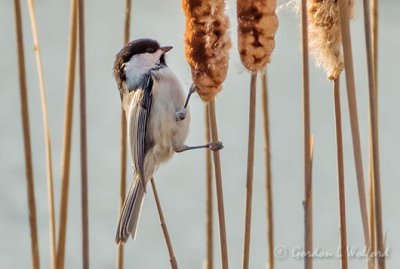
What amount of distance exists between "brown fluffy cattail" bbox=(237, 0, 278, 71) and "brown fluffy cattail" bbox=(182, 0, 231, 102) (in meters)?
0.04

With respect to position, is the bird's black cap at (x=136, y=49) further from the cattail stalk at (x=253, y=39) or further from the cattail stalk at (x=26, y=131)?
the cattail stalk at (x=253, y=39)

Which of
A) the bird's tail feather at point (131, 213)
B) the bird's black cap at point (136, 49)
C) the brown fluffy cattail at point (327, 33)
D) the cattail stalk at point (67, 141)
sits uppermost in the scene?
the bird's black cap at point (136, 49)

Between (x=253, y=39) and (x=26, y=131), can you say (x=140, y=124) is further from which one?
(x=253, y=39)

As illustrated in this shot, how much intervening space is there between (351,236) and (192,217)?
2.29 feet

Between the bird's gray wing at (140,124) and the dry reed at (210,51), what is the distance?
620 mm

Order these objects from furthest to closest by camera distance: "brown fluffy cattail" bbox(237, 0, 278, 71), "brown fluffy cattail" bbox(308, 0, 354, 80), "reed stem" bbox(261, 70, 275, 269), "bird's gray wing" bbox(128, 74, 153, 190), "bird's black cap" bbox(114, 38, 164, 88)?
"bird's black cap" bbox(114, 38, 164, 88)
"bird's gray wing" bbox(128, 74, 153, 190)
"reed stem" bbox(261, 70, 275, 269)
"brown fluffy cattail" bbox(308, 0, 354, 80)
"brown fluffy cattail" bbox(237, 0, 278, 71)

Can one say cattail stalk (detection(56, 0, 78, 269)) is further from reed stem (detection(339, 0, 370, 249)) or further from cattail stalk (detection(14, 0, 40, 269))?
reed stem (detection(339, 0, 370, 249))

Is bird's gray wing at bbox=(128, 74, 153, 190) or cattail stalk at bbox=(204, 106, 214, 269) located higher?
bird's gray wing at bbox=(128, 74, 153, 190)

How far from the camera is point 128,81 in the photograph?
2834 mm

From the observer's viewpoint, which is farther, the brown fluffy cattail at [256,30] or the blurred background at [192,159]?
the blurred background at [192,159]

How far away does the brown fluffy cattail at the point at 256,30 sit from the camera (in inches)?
70.9

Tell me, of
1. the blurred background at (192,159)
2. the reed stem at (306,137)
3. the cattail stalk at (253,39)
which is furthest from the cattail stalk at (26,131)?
the blurred background at (192,159)

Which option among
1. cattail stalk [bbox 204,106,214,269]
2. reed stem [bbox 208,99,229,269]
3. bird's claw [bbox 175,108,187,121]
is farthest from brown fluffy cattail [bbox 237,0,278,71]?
bird's claw [bbox 175,108,187,121]

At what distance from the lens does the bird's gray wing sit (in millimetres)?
2521
